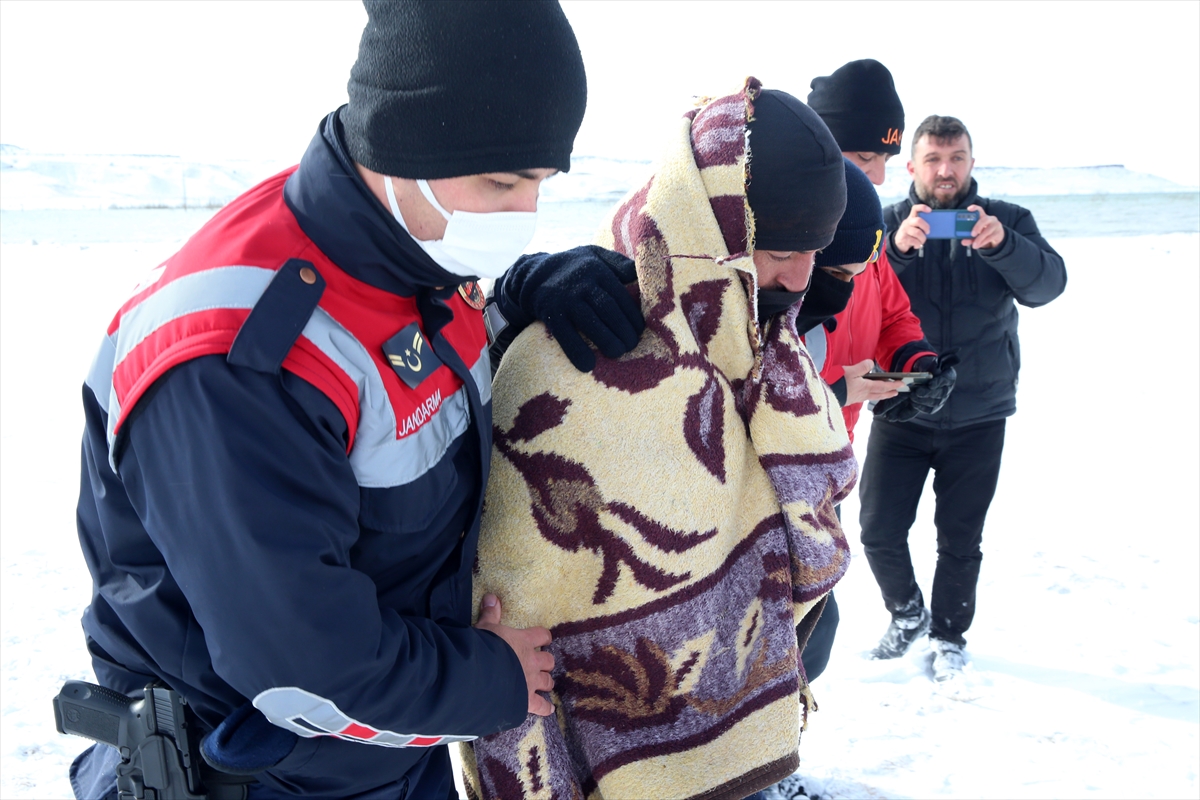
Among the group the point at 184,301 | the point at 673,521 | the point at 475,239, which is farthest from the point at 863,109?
the point at 184,301

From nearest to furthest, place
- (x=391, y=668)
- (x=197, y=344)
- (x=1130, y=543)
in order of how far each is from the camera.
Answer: (x=197, y=344) < (x=391, y=668) < (x=1130, y=543)

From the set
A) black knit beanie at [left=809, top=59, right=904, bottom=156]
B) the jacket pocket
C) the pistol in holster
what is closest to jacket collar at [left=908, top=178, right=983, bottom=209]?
black knit beanie at [left=809, top=59, right=904, bottom=156]

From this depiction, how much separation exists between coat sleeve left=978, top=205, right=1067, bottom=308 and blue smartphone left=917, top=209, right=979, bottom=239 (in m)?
0.11

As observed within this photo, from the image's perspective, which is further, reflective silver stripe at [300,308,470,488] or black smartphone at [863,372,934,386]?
black smartphone at [863,372,934,386]

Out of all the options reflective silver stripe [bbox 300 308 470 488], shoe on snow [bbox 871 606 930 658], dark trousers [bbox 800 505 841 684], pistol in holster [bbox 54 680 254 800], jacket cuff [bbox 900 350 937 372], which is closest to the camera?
reflective silver stripe [bbox 300 308 470 488]

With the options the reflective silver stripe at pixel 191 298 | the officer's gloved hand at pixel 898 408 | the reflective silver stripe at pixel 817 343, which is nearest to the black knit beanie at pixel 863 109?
the officer's gloved hand at pixel 898 408

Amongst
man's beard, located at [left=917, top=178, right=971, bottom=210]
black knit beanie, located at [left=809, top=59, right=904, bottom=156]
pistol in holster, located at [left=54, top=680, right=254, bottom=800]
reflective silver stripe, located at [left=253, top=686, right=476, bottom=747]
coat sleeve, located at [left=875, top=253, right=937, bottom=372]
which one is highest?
black knit beanie, located at [left=809, top=59, right=904, bottom=156]

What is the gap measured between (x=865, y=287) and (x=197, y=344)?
2128mm

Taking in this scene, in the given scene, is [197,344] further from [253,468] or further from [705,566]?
[705,566]

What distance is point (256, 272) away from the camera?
0.94 meters

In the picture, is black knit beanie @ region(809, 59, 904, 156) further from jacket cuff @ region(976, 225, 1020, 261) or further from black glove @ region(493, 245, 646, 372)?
black glove @ region(493, 245, 646, 372)

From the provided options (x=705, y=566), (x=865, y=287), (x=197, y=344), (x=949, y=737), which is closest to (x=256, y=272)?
(x=197, y=344)

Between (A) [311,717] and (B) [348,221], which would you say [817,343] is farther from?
(A) [311,717]

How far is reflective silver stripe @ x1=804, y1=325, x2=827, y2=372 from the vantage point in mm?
2016
